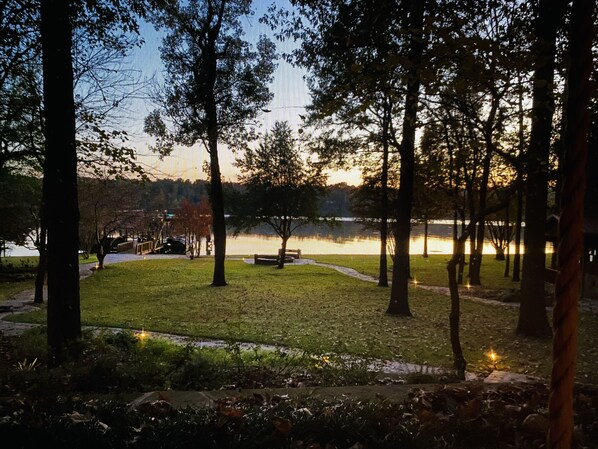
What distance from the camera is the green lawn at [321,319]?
941cm

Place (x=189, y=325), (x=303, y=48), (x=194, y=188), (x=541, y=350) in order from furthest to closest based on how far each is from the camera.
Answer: (x=194, y=188)
(x=189, y=325)
(x=303, y=48)
(x=541, y=350)

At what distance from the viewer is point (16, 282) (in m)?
22.6

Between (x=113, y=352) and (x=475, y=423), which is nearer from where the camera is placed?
(x=475, y=423)

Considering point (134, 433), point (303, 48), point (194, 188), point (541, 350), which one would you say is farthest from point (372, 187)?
point (194, 188)

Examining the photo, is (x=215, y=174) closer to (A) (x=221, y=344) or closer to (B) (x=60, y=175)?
(A) (x=221, y=344)

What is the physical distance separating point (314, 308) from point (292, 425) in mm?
12793

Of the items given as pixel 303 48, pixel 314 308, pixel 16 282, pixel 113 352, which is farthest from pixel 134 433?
pixel 16 282

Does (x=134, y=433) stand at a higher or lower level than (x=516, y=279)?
higher

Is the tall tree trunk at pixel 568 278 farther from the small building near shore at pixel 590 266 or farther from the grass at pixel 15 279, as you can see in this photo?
the grass at pixel 15 279

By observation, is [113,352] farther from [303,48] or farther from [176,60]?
[176,60]

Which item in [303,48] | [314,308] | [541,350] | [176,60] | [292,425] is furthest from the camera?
[176,60]

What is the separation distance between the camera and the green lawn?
9.41m

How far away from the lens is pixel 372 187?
88.9 ft

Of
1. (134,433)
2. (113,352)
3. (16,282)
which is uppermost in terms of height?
(134,433)
